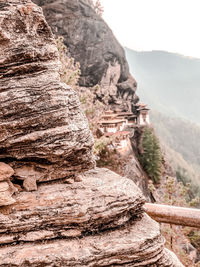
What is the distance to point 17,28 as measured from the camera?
3254mm

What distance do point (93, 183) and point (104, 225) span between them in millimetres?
694

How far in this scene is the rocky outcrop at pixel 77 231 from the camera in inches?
106

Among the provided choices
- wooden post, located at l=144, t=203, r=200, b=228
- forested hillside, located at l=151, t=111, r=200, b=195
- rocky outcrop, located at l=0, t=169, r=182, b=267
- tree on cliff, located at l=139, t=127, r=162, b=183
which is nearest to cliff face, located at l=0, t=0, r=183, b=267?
rocky outcrop, located at l=0, t=169, r=182, b=267

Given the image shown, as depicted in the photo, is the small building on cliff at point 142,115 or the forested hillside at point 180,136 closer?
the small building on cliff at point 142,115

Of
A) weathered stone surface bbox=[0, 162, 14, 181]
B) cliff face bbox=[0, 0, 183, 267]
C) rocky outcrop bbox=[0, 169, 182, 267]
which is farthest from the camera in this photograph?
weathered stone surface bbox=[0, 162, 14, 181]

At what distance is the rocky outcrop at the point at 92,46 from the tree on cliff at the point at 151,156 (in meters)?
9.36

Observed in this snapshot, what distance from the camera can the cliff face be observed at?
282 centimetres

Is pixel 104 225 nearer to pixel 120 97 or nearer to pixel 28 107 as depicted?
pixel 28 107

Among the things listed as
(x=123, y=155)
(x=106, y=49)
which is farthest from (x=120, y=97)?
(x=123, y=155)

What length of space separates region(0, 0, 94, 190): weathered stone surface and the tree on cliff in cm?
3017

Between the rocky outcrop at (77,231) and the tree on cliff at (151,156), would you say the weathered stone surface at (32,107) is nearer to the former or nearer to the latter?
the rocky outcrop at (77,231)

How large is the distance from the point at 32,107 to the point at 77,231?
193 centimetres

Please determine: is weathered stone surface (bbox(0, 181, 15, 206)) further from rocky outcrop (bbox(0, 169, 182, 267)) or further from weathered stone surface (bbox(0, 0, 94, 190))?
weathered stone surface (bbox(0, 0, 94, 190))

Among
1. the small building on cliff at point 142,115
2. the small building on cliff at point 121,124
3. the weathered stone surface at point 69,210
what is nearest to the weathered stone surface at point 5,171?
the weathered stone surface at point 69,210
